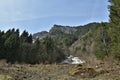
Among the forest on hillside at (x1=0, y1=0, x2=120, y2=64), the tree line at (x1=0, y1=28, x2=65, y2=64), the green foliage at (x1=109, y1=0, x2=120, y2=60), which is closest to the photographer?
the green foliage at (x1=109, y1=0, x2=120, y2=60)

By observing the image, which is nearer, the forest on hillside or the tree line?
the forest on hillside

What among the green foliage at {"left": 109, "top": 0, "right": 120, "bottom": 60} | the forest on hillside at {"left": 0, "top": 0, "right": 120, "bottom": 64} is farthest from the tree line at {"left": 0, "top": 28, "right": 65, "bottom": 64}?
the green foliage at {"left": 109, "top": 0, "right": 120, "bottom": 60}

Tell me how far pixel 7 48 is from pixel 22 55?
4.46 m

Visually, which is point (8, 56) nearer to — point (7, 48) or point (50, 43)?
point (7, 48)

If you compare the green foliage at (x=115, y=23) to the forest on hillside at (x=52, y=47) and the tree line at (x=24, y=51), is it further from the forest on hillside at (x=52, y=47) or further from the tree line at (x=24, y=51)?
the tree line at (x=24, y=51)

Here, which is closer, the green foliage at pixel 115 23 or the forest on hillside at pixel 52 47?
the green foliage at pixel 115 23

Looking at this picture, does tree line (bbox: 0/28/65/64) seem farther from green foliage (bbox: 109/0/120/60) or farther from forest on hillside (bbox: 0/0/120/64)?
green foliage (bbox: 109/0/120/60)

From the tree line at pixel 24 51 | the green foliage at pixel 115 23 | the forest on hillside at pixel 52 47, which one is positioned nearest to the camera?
the green foliage at pixel 115 23

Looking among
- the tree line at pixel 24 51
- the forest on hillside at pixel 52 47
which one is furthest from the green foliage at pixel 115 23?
the tree line at pixel 24 51

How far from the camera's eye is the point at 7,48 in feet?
179

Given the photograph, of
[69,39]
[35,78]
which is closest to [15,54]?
[35,78]

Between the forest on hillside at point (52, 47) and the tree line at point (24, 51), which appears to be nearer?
the forest on hillside at point (52, 47)

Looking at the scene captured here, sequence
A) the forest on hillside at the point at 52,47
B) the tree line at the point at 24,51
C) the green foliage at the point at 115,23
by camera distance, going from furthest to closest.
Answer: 1. the tree line at the point at 24,51
2. the forest on hillside at the point at 52,47
3. the green foliage at the point at 115,23

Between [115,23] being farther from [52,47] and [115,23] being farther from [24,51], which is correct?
[52,47]
